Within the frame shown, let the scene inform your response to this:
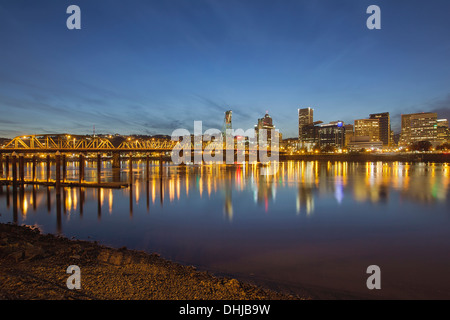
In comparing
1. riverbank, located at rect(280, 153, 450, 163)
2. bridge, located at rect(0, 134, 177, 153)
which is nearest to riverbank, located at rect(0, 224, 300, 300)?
bridge, located at rect(0, 134, 177, 153)

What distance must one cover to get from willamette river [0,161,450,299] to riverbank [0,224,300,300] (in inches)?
58.8

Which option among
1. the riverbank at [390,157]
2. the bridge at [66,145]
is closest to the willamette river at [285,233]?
the bridge at [66,145]

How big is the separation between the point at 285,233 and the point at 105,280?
9.03 metres

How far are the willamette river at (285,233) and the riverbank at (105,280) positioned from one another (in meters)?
1.49

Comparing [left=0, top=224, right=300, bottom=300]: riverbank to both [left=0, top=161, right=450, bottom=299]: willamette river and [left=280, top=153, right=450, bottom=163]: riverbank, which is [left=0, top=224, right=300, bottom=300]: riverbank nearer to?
[left=0, top=161, right=450, bottom=299]: willamette river

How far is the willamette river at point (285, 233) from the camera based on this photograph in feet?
26.1

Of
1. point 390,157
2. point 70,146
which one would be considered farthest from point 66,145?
point 390,157

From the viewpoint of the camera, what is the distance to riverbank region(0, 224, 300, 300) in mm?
5637

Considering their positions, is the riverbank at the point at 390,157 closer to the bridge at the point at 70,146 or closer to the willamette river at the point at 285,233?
the bridge at the point at 70,146

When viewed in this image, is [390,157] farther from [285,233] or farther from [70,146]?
[285,233]
